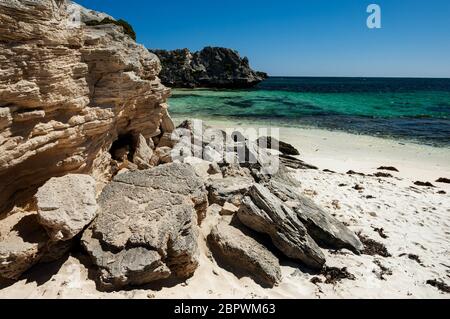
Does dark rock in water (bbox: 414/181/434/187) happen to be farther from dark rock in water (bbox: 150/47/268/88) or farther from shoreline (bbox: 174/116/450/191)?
dark rock in water (bbox: 150/47/268/88)

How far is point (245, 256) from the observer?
6984 millimetres

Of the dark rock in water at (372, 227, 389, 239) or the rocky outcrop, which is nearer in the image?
the rocky outcrop

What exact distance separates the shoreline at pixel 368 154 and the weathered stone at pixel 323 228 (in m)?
8.00

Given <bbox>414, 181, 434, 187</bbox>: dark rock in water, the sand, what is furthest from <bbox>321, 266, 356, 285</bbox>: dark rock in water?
<bbox>414, 181, 434, 187</bbox>: dark rock in water

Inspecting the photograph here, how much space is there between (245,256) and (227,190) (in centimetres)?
263

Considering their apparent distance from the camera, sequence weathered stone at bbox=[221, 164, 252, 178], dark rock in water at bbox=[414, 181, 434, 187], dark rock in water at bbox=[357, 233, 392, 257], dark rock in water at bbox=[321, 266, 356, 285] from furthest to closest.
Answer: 1. dark rock in water at bbox=[414, 181, 434, 187]
2. weathered stone at bbox=[221, 164, 252, 178]
3. dark rock in water at bbox=[357, 233, 392, 257]
4. dark rock in water at bbox=[321, 266, 356, 285]

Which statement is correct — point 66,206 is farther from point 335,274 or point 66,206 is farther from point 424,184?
point 424,184

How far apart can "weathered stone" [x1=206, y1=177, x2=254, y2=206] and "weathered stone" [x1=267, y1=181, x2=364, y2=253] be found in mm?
1124

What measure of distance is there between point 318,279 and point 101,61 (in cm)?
765

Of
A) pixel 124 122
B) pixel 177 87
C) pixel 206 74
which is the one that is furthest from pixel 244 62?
pixel 124 122

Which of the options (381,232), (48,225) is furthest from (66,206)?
(381,232)

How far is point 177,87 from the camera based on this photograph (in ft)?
273

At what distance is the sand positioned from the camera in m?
5.98

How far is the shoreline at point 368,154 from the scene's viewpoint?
16969 millimetres
